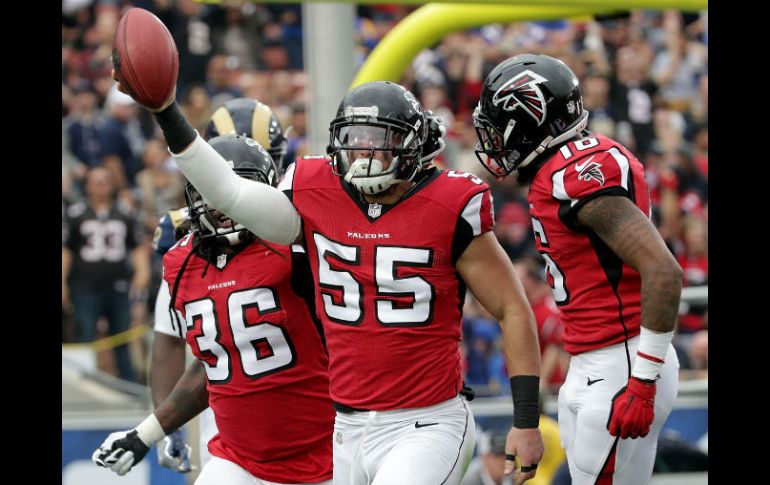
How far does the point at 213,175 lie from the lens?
3.70m

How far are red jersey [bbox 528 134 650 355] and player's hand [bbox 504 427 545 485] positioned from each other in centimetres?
50

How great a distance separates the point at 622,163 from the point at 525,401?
2.81 ft

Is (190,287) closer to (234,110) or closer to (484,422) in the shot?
(234,110)

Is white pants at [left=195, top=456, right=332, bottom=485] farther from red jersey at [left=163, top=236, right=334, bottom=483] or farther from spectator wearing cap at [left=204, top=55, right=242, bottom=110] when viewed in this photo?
spectator wearing cap at [left=204, top=55, right=242, bottom=110]

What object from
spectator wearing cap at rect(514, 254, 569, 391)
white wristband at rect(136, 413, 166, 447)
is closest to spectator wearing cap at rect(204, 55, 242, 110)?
spectator wearing cap at rect(514, 254, 569, 391)

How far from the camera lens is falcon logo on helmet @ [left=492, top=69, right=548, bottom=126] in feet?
13.8

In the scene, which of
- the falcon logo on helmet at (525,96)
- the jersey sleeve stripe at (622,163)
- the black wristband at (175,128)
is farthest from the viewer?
the falcon logo on helmet at (525,96)

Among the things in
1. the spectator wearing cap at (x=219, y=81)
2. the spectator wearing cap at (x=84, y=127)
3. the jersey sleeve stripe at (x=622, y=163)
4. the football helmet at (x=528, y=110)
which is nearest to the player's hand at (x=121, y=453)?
the football helmet at (x=528, y=110)

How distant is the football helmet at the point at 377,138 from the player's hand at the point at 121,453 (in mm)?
1313

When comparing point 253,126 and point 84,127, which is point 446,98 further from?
point 253,126

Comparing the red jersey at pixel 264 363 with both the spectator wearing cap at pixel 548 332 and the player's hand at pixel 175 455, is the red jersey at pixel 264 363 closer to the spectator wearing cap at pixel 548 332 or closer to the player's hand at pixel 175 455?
the player's hand at pixel 175 455

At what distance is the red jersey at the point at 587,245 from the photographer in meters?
4.02

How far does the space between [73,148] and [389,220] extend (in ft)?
24.5

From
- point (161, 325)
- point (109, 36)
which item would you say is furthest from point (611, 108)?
point (161, 325)
